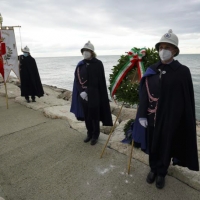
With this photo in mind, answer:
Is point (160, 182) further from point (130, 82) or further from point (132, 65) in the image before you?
point (132, 65)

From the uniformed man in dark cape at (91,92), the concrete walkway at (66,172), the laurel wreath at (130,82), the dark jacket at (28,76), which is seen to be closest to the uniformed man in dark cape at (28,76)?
the dark jacket at (28,76)

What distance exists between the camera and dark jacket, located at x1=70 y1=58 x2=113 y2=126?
11.8ft

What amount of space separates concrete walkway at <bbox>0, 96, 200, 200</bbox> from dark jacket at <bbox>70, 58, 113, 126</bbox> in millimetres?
583

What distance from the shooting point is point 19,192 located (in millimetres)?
2613

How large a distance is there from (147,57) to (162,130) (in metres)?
1.23

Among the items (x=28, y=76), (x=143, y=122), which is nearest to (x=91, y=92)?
(x=143, y=122)

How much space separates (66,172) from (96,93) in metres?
1.45

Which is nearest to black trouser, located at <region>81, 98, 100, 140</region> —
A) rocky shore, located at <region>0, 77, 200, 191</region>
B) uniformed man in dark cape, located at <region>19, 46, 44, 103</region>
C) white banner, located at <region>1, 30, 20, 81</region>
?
rocky shore, located at <region>0, 77, 200, 191</region>

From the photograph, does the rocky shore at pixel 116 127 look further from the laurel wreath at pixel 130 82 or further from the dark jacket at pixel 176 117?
the laurel wreath at pixel 130 82

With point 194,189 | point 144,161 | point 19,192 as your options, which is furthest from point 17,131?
point 194,189

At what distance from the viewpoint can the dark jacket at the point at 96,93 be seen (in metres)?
3.58

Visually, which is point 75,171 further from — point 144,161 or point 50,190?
point 144,161

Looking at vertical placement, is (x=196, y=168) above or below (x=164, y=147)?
below

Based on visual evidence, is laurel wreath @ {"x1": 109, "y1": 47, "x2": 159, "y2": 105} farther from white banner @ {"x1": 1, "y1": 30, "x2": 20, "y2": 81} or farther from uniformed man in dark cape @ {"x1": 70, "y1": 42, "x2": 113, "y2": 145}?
white banner @ {"x1": 1, "y1": 30, "x2": 20, "y2": 81}
